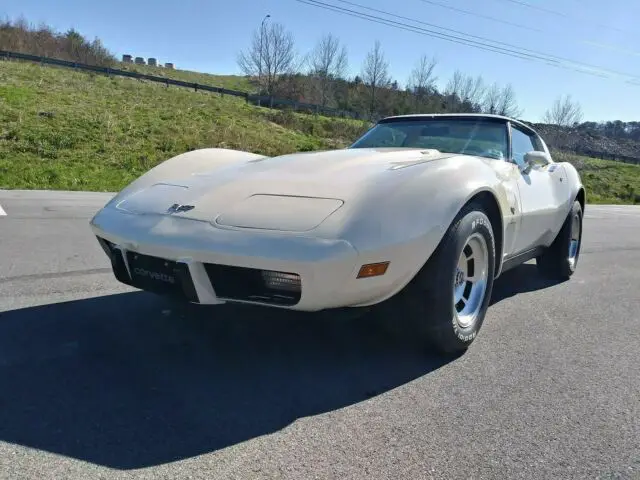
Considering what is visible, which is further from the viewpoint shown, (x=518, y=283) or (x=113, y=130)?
→ (x=113, y=130)

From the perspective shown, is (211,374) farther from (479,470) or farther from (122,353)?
(479,470)

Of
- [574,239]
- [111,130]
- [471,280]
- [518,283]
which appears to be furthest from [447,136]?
[111,130]

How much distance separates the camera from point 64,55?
48750 millimetres

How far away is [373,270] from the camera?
235cm

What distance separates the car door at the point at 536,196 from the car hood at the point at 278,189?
34.6 inches

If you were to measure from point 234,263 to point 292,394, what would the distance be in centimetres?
61

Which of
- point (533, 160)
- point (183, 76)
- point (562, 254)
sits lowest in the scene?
point (562, 254)

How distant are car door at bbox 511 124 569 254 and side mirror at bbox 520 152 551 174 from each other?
0.02 meters

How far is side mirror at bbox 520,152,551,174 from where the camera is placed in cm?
375

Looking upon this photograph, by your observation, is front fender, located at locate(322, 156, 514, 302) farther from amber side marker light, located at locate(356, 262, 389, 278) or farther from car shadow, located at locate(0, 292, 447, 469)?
car shadow, located at locate(0, 292, 447, 469)

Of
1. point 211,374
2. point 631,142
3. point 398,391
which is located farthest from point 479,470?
point 631,142

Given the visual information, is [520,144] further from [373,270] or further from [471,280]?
[373,270]

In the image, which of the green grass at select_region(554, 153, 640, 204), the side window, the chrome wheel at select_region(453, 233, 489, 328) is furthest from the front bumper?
the green grass at select_region(554, 153, 640, 204)

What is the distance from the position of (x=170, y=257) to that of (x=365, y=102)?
51.3 metres
